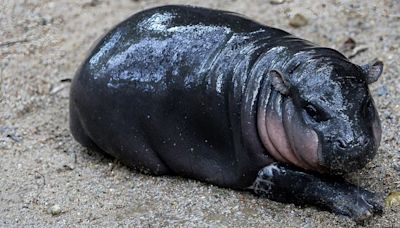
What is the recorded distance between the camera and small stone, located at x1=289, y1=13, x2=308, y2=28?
23.5ft

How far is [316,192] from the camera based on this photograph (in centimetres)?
481

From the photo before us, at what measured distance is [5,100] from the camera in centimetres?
666

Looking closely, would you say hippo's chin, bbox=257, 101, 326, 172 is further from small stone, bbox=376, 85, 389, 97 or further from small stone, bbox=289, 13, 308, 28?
small stone, bbox=289, 13, 308, 28

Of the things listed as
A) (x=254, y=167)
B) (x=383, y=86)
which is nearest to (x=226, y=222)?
(x=254, y=167)

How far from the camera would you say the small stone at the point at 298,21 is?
7.16 m

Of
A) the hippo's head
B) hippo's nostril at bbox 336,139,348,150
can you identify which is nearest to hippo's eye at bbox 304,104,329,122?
the hippo's head

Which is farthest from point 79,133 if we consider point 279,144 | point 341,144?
point 341,144

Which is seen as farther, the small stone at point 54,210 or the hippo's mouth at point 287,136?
the small stone at point 54,210

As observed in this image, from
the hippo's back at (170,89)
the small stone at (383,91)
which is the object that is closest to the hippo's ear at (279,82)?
the hippo's back at (170,89)

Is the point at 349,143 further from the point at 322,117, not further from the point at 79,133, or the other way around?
the point at 79,133

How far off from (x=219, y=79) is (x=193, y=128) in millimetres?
358

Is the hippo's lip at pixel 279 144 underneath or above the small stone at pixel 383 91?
underneath

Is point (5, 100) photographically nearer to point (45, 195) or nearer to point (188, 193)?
point (45, 195)

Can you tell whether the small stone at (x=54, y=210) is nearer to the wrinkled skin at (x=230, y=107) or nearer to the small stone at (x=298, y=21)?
the wrinkled skin at (x=230, y=107)
